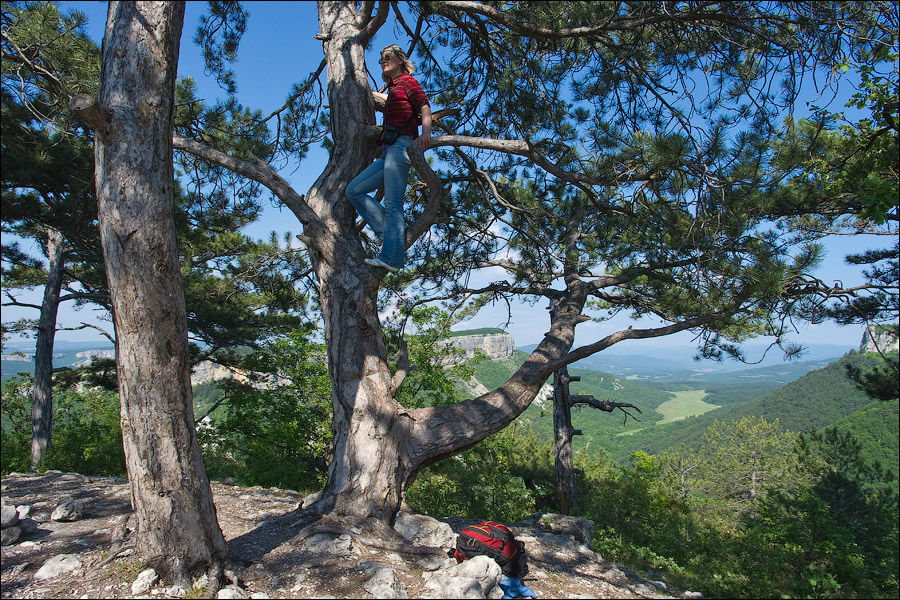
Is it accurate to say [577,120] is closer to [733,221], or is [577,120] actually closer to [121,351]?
[733,221]

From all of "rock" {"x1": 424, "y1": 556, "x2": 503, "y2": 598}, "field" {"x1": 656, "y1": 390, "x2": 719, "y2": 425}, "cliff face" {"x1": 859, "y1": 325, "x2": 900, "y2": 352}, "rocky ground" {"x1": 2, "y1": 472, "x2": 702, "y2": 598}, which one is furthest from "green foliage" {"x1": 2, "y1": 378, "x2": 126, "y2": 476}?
"field" {"x1": 656, "y1": 390, "x2": 719, "y2": 425}

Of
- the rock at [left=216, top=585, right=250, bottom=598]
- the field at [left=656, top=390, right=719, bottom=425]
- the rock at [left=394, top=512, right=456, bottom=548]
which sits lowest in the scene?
the field at [left=656, top=390, right=719, bottom=425]

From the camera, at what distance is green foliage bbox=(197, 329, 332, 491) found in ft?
26.9

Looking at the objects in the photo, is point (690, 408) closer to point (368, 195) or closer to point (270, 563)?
point (368, 195)

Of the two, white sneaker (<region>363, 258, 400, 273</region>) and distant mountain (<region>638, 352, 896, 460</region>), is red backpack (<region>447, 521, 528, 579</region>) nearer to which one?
white sneaker (<region>363, 258, 400, 273</region>)

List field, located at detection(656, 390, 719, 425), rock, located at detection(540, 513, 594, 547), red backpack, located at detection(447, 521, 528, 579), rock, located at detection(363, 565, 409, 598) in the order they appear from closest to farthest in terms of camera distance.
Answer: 1. rock, located at detection(363, 565, 409, 598)
2. red backpack, located at detection(447, 521, 528, 579)
3. rock, located at detection(540, 513, 594, 547)
4. field, located at detection(656, 390, 719, 425)

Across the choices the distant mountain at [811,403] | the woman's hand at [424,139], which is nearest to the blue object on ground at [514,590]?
the woman's hand at [424,139]

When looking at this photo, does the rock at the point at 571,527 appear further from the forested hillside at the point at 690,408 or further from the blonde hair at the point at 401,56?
the blonde hair at the point at 401,56

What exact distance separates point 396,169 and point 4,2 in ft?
14.5

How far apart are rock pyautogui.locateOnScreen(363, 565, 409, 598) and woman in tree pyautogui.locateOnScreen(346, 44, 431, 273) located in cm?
204

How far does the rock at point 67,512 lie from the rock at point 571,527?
4.22 meters

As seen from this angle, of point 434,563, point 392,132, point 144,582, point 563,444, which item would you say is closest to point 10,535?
point 144,582

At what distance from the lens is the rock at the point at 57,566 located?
2236mm

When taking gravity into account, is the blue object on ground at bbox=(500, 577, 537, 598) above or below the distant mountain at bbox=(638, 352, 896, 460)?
above
